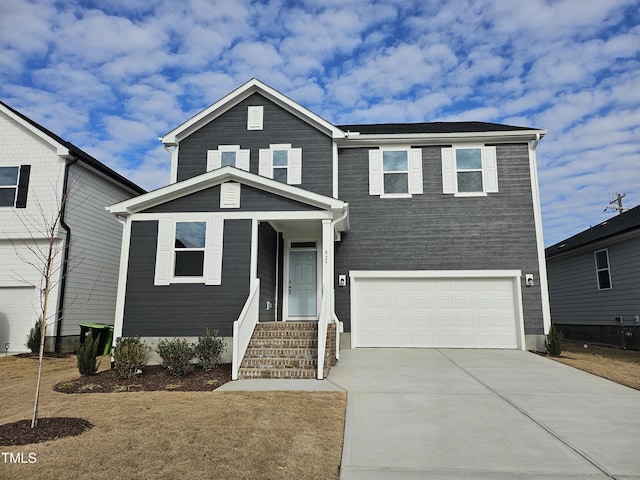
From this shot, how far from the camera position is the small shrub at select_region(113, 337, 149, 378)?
8.09m

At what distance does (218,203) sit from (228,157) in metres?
3.57

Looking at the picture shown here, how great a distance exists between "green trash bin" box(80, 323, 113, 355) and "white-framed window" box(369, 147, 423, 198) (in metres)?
8.84

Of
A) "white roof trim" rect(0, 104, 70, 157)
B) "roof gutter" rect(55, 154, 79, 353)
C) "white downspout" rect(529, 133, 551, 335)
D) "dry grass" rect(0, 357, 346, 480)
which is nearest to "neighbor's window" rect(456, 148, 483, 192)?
"white downspout" rect(529, 133, 551, 335)

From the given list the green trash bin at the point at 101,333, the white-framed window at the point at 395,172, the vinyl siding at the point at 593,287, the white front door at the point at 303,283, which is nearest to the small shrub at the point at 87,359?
the green trash bin at the point at 101,333

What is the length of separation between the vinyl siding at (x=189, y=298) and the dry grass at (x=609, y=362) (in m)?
7.58

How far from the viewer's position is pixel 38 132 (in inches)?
507

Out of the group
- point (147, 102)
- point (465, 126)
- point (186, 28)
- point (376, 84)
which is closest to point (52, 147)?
point (147, 102)

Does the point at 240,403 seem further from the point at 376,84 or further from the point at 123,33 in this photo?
the point at 376,84

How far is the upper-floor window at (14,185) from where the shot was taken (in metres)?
12.7

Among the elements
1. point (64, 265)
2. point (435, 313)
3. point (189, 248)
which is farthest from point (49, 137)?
point (435, 313)

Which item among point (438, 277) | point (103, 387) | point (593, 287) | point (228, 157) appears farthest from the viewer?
point (593, 287)

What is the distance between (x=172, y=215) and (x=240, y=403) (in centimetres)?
544

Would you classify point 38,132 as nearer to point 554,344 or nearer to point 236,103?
point 236,103

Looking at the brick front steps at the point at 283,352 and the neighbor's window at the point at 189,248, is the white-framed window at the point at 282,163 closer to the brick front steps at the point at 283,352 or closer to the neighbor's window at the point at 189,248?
the neighbor's window at the point at 189,248
